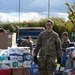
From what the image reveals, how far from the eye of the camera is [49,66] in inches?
378

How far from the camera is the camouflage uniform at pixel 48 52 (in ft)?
31.6

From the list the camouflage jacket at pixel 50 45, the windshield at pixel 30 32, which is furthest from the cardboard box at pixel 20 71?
the windshield at pixel 30 32

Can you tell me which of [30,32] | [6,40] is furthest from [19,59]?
[30,32]

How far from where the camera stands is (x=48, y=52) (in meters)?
9.66

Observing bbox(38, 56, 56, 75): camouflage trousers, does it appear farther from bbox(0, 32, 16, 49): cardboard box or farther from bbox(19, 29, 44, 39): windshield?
bbox(19, 29, 44, 39): windshield

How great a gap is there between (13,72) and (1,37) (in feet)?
24.0

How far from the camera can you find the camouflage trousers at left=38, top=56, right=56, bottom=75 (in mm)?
9602

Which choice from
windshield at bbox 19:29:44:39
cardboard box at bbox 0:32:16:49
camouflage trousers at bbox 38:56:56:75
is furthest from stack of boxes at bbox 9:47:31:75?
windshield at bbox 19:29:44:39

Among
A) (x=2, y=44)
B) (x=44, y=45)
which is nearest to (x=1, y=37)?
(x=2, y=44)

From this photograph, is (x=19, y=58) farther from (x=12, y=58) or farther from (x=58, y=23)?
(x=58, y=23)

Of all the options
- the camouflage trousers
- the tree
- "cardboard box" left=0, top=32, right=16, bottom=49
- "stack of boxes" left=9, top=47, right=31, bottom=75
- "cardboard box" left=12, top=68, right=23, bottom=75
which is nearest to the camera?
"stack of boxes" left=9, top=47, right=31, bottom=75

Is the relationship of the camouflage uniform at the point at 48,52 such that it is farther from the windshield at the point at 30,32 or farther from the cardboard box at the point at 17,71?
the windshield at the point at 30,32

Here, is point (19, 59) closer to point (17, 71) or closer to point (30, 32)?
point (17, 71)

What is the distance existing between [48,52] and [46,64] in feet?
1.11
